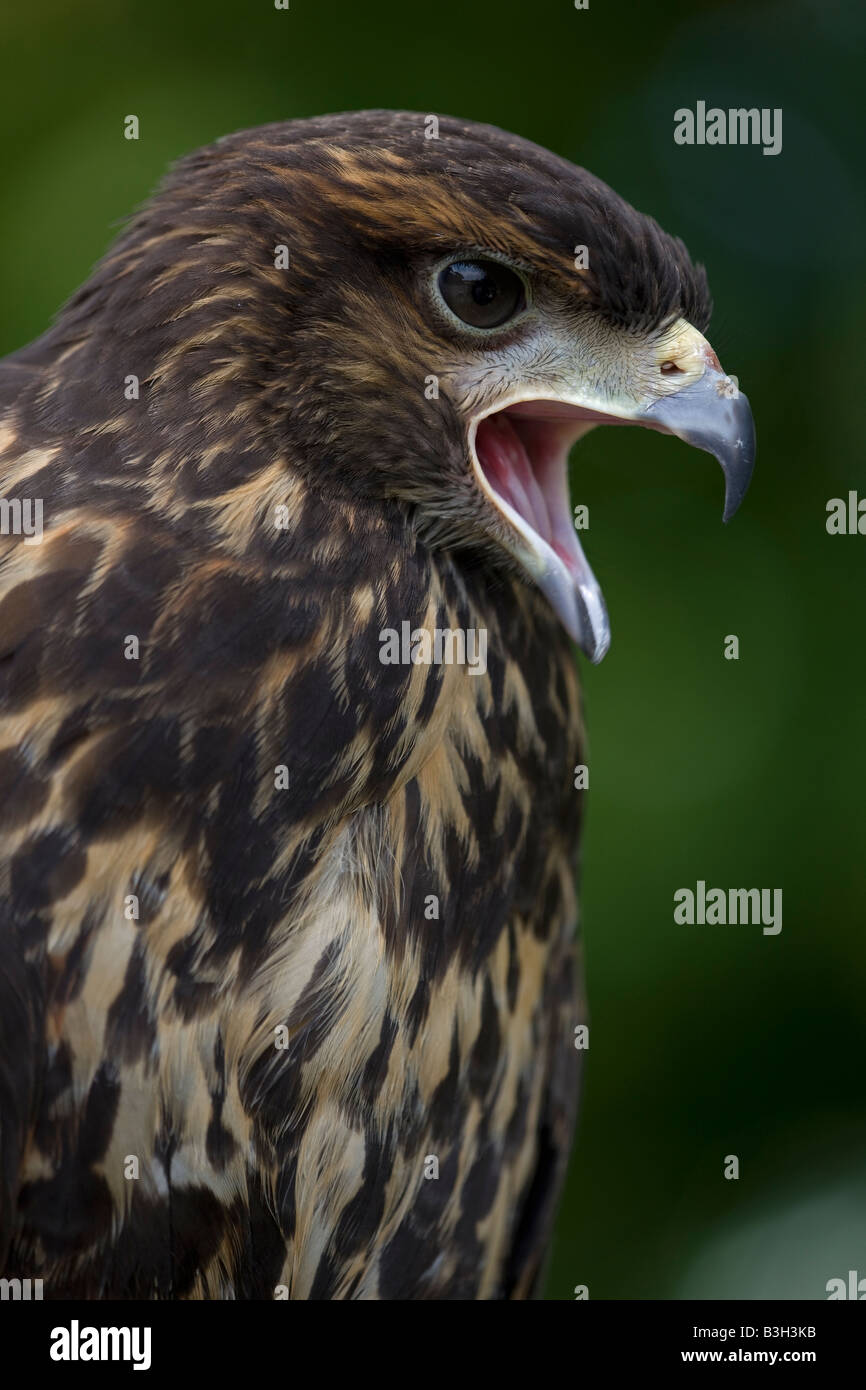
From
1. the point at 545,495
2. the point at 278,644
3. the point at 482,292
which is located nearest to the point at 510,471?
the point at 545,495

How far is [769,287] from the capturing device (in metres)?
3.04

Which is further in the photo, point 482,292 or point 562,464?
point 562,464

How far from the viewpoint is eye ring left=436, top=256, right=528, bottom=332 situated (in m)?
1.64

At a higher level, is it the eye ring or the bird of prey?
the eye ring

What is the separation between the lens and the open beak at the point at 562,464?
5.35ft

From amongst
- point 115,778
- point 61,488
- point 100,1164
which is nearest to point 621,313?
point 61,488

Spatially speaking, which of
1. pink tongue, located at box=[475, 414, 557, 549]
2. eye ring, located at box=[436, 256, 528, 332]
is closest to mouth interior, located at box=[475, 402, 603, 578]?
pink tongue, located at box=[475, 414, 557, 549]

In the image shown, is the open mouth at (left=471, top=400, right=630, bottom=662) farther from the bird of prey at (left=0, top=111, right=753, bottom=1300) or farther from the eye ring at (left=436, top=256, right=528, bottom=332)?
the eye ring at (left=436, top=256, right=528, bottom=332)

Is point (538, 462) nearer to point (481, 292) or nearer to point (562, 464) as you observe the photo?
point (562, 464)

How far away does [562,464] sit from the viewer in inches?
72.8

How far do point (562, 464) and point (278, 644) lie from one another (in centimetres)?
49

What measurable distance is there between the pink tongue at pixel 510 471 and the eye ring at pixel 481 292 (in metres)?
0.14

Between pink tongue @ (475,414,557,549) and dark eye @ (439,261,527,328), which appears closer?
dark eye @ (439,261,527,328)

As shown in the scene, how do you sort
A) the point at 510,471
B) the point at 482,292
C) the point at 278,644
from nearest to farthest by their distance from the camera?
the point at 278,644 < the point at 482,292 < the point at 510,471
